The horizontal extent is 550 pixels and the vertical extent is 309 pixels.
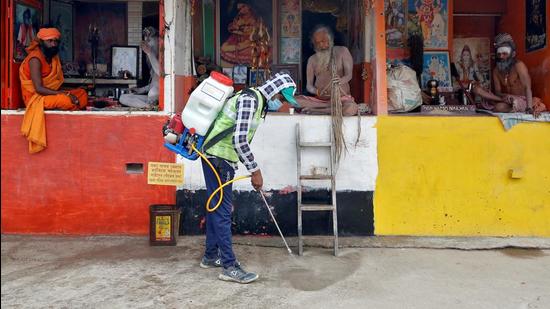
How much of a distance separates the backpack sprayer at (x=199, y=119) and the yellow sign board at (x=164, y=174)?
4.25 ft

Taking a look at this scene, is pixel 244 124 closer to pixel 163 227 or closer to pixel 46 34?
pixel 163 227

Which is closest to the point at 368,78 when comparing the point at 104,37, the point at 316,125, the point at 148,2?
the point at 316,125

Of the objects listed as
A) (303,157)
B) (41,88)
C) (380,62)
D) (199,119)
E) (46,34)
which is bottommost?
(303,157)

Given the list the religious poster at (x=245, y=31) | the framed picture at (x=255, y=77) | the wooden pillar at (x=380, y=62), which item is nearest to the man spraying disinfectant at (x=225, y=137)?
the wooden pillar at (x=380, y=62)

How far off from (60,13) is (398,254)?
5.37 metres

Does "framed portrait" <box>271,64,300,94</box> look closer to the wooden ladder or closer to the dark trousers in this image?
the wooden ladder

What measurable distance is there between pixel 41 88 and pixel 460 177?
4756 mm

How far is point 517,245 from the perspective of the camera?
5.71 metres

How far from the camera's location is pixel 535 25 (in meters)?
6.68

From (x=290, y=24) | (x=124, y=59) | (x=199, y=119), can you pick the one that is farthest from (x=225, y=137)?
(x=124, y=59)

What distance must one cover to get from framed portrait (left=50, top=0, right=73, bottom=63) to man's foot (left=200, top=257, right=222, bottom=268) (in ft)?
12.7

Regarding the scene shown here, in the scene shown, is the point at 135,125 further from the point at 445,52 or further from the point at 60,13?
the point at 445,52

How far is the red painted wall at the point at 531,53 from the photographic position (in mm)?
6293

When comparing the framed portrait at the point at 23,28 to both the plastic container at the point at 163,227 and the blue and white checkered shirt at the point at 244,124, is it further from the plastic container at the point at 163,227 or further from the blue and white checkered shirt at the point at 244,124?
the blue and white checkered shirt at the point at 244,124
